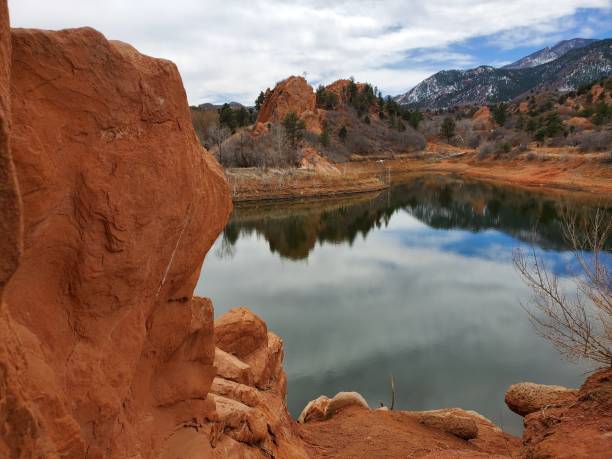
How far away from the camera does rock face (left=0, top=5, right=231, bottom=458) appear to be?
3.32 m

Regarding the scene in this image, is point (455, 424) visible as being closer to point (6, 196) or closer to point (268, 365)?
point (268, 365)

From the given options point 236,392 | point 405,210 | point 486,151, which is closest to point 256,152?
point 405,210

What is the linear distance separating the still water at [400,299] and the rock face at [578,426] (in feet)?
19.0

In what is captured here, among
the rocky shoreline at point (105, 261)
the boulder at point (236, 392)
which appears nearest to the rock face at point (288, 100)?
the boulder at point (236, 392)

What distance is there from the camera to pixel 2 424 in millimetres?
2816

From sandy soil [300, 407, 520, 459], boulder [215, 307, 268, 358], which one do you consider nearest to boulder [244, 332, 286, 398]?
boulder [215, 307, 268, 358]

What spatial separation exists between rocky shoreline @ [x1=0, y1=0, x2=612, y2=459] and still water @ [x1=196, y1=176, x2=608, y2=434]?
926 centimetres

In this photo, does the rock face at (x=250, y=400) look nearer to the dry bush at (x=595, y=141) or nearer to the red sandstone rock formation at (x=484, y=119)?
the dry bush at (x=595, y=141)

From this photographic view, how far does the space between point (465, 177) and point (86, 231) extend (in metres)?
78.7

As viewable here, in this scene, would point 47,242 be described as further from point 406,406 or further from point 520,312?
point 520,312

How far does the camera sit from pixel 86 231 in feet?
13.9

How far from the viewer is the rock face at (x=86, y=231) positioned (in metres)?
3.32

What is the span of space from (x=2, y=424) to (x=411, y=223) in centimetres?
4510

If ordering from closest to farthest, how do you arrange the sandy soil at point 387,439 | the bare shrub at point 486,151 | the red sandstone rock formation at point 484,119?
the sandy soil at point 387,439, the bare shrub at point 486,151, the red sandstone rock formation at point 484,119
